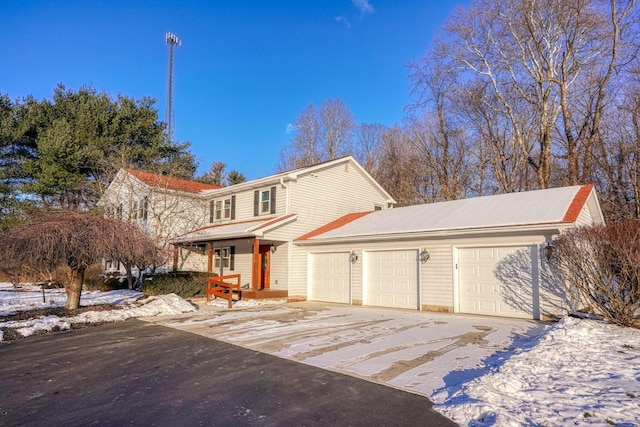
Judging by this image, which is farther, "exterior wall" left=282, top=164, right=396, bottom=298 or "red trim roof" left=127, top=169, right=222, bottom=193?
"red trim roof" left=127, top=169, right=222, bottom=193

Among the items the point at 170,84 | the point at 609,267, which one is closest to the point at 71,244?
the point at 609,267

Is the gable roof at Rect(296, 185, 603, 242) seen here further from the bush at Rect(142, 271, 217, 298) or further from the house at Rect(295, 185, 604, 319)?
the bush at Rect(142, 271, 217, 298)

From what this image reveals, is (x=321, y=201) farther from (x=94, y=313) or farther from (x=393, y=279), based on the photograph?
(x=94, y=313)

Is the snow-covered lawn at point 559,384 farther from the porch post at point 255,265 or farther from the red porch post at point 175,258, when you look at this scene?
the red porch post at point 175,258

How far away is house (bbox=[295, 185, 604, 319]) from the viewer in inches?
434

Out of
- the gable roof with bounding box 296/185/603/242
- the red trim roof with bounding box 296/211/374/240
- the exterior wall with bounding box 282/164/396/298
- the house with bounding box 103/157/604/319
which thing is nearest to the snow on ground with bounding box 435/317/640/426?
the house with bounding box 103/157/604/319

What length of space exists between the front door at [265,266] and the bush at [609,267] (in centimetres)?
1232

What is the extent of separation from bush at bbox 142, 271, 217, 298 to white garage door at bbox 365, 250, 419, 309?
7254mm

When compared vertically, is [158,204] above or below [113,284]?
above

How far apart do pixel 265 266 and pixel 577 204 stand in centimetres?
1251

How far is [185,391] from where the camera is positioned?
5.26m

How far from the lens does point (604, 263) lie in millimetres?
8539

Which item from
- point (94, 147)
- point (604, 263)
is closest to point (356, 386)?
point (604, 263)

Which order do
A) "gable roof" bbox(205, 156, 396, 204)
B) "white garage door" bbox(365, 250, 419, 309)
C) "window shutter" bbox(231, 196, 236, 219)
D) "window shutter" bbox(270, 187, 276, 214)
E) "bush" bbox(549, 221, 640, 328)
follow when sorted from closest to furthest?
"bush" bbox(549, 221, 640, 328)
"white garage door" bbox(365, 250, 419, 309)
"gable roof" bbox(205, 156, 396, 204)
"window shutter" bbox(270, 187, 276, 214)
"window shutter" bbox(231, 196, 236, 219)
